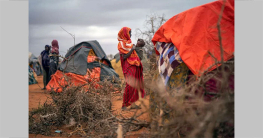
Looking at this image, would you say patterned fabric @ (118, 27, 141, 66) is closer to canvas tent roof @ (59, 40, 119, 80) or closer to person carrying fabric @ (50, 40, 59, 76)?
canvas tent roof @ (59, 40, 119, 80)

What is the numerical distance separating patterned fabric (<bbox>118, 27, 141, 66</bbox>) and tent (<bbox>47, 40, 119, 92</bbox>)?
9.30ft

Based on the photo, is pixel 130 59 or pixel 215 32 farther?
pixel 130 59

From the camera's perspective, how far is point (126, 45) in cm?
519

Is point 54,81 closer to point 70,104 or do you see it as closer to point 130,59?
point 130,59

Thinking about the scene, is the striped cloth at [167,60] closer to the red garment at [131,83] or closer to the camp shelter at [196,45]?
the camp shelter at [196,45]

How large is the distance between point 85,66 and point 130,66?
373 centimetres

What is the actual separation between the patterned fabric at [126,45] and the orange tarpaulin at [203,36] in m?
2.10

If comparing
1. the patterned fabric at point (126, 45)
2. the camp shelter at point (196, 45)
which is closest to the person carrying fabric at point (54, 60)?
the patterned fabric at point (126, 45)

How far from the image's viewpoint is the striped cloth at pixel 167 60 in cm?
296

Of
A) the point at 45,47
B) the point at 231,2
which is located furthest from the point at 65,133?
the point at 45,47

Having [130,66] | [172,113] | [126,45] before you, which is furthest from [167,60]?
[126,45]

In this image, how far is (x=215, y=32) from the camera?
268cm

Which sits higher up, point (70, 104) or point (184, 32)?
point (184, 32)

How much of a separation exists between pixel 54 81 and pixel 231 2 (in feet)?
22.8
